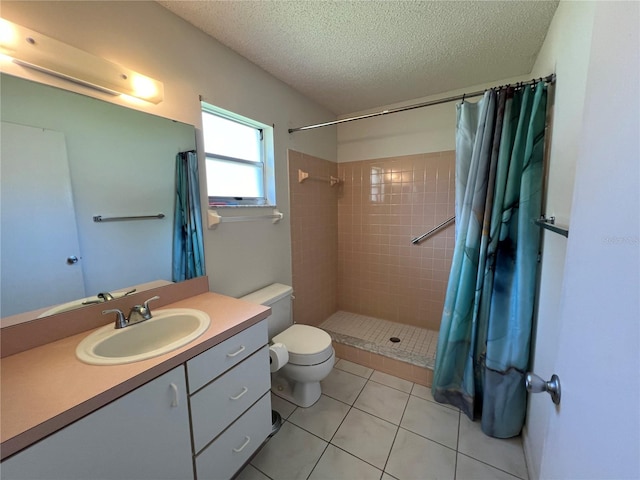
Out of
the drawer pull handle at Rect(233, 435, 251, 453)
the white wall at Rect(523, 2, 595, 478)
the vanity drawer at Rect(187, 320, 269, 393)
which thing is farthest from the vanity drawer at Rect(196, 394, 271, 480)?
the white wall at Rect(523, 2, 595, 478)

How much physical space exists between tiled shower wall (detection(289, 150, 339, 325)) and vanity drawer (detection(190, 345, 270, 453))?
105 cm

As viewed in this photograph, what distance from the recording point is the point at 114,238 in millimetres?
1181

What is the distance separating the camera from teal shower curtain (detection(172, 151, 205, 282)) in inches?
55.8

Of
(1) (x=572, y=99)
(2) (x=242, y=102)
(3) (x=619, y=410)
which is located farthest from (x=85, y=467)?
(1) (x=572, y=99)

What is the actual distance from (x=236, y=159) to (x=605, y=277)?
6.24ft

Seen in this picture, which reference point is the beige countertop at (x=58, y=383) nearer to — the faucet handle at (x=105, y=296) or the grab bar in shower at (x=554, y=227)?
the faucet handle at (x=105, y=296)

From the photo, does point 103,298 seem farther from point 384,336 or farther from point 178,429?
point 384,336

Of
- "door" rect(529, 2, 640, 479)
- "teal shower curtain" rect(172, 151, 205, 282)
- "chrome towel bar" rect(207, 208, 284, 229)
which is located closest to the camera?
"door" rect(529, 2, 640, 479)

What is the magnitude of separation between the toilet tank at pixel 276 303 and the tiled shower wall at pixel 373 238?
0.35 metres

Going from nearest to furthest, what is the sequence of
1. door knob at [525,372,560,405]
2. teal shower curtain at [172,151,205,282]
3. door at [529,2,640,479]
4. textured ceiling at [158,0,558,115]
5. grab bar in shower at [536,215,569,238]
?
1. door at [529,2,640,479]
2. door knob at [525,372,560,405]
3. grab bar in shower at [536,215,569,238]
4. textured ceiling at [158,0,558,115]
5. teal shower curtain at [172,151,205,282]

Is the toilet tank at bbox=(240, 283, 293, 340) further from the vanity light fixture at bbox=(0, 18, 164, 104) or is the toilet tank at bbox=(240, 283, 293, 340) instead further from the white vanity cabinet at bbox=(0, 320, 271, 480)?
the vanity light fixture at bbox=(0, 18, 164, 104)

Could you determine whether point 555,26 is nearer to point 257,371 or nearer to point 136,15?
point 136,15

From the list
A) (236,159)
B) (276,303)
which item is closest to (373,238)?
(276,303)

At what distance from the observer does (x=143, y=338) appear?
1154 millimetres
